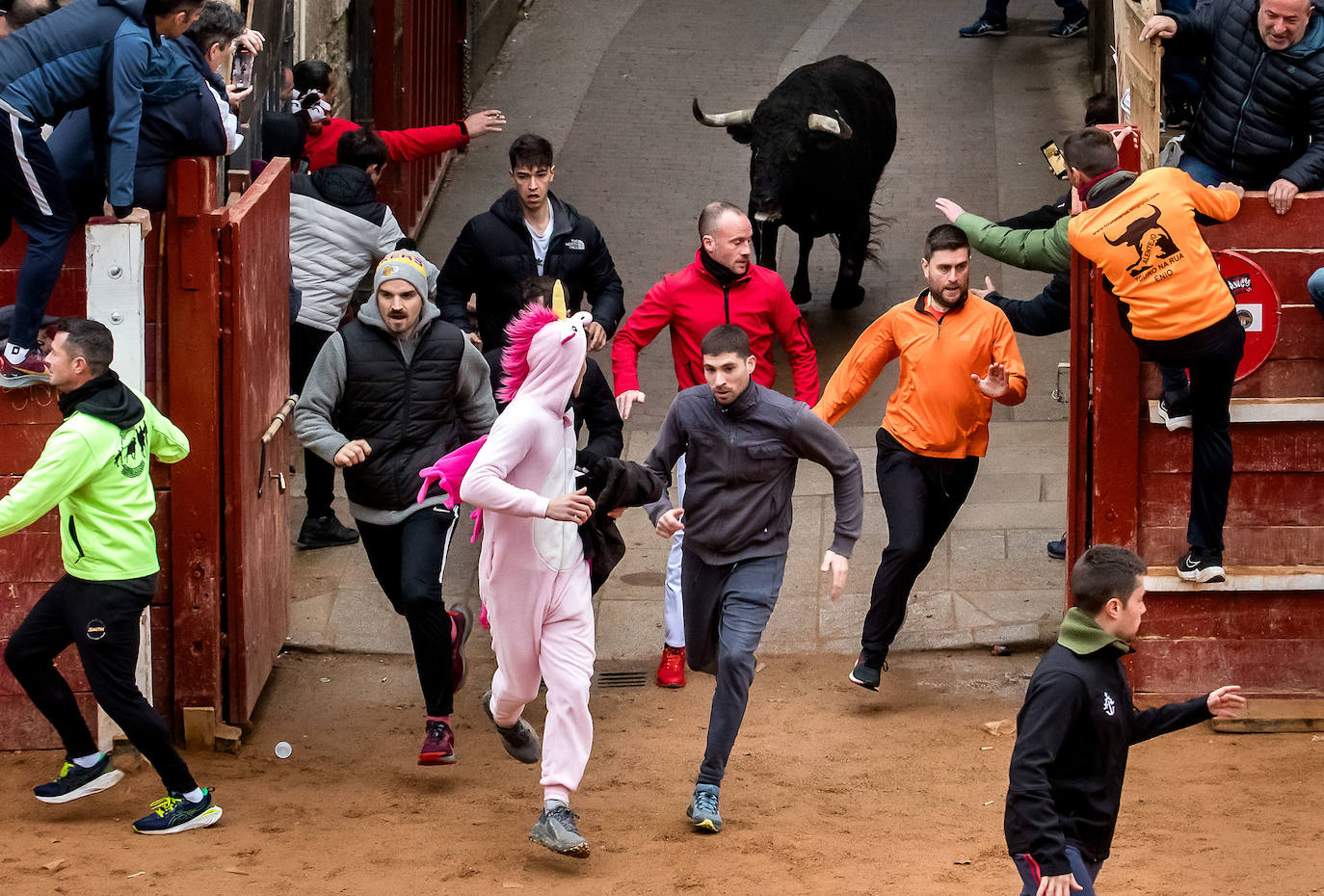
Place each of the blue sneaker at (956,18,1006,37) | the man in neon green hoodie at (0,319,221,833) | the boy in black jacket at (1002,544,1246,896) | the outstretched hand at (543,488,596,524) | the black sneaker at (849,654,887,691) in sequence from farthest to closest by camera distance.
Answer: the blue sneaker at (956,18,1006,37)
the black sneaker at (849,654,887,691)
the man in neon green hoodie at (0,319,221,833)
the outstretched hand at (543,488,596,524)
the boy in black jacket at (1002,544,1246,896)

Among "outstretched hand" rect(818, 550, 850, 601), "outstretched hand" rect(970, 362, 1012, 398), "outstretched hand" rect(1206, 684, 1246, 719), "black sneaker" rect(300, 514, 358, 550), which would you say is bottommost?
"black sneaker" rect(300, 514, 358, 550)

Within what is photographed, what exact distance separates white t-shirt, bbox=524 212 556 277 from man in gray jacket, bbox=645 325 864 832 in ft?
7.33

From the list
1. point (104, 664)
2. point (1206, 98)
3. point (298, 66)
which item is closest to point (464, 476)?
A: point (104, 664)

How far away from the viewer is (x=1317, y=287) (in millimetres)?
7219

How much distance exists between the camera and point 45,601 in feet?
20.9

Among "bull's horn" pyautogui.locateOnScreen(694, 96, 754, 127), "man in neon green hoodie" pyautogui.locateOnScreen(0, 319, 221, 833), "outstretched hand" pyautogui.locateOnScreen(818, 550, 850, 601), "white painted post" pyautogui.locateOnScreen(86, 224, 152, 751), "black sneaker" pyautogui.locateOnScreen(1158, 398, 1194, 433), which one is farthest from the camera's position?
"bull's horn" pyautogui.locateOnScreen(694, 96, 754, 127)

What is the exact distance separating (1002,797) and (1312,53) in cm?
338

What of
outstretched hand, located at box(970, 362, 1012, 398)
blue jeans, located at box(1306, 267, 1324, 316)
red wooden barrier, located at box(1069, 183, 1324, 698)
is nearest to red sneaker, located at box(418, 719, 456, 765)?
outstretched hand, located at box(970, 362, 1012, 398)

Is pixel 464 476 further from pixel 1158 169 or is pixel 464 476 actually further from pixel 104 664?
pixel 1158 169

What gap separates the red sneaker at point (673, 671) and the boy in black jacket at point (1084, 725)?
3482mm

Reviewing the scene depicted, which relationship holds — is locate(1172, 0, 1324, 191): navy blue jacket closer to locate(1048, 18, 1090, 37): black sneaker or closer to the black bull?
the black bull

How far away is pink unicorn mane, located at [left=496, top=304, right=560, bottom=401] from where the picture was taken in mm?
6215

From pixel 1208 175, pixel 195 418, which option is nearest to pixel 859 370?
pixel 1208 175

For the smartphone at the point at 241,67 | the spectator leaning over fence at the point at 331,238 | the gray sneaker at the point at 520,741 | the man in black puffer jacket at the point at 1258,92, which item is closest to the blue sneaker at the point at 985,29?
the spectator leaning over fence at the point at 331,238
